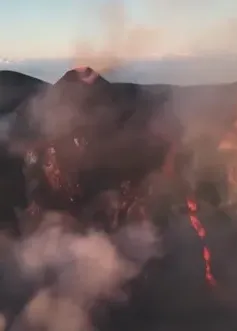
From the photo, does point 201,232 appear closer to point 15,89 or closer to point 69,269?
point 69,269

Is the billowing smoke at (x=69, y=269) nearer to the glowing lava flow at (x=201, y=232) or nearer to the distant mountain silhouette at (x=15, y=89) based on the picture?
the glowing lava flow at (x=201, y=232)

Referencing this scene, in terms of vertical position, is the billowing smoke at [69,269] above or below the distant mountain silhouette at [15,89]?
below

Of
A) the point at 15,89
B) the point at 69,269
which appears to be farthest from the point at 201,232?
the point at 15,89

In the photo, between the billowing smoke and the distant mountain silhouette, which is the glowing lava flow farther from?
the distant mountain silhouette

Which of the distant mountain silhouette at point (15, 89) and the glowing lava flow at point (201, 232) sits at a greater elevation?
the distant mountain silhouette at point (15, 89)

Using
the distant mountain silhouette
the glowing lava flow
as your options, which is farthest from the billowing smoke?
the distant mountain silhouette

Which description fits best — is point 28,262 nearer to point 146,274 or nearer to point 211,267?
point 146,274

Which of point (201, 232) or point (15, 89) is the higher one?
point (15, 89)

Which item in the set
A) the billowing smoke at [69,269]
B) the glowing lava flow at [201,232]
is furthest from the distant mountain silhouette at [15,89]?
the glowing lava flow at [201,232]
